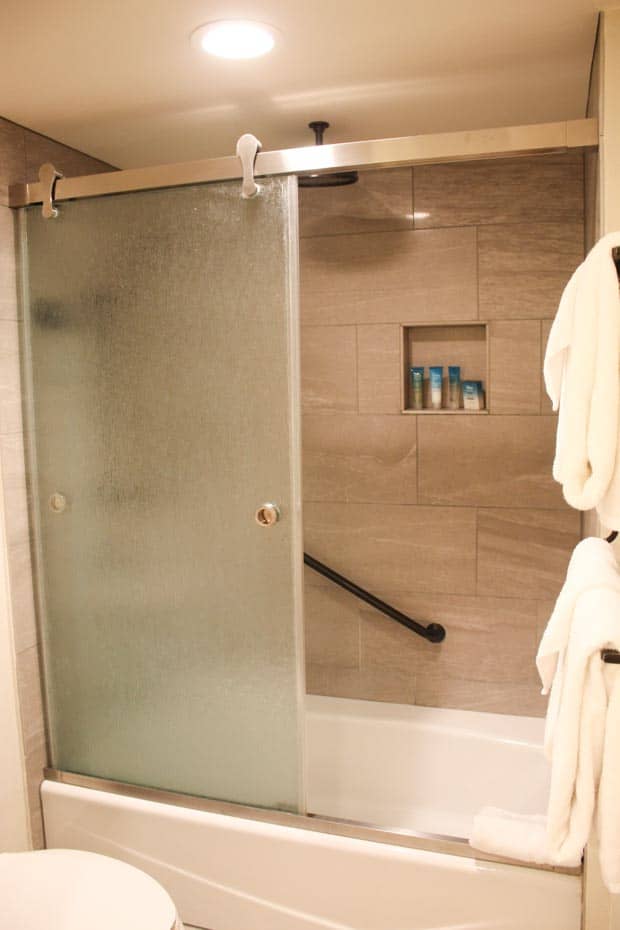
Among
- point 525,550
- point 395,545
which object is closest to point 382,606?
point 395,545

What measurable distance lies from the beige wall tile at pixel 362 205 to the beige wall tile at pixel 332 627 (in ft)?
4.30

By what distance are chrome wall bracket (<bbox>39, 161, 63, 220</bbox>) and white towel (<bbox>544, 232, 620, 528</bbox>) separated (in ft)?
4.83

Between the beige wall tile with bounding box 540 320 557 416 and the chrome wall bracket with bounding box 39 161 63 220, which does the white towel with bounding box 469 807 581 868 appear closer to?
the beige wall tile with bounding box 540 320 557 416

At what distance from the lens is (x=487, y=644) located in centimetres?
260

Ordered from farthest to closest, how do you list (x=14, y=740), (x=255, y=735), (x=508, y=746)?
(x=508, y=746)
(x=14, y=740)
(x=255, y=735)

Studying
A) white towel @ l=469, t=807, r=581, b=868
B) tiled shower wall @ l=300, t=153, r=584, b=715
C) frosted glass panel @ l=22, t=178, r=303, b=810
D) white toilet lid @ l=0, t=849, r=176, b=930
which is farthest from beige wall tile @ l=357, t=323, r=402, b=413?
white toilet lid @ l=0, t=849, r=176, b=930

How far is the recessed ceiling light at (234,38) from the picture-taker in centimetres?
156

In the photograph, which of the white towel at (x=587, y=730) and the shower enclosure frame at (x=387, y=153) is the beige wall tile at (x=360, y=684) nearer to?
the white towel at (x=587, y=730)

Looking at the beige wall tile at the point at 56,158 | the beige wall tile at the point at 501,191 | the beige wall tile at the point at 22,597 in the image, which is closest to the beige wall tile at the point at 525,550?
the beige wall tile at the point at 501,191

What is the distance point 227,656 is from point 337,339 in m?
1.23

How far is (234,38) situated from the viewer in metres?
1.62

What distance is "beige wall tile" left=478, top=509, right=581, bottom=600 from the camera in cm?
247

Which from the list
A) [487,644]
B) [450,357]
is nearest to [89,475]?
[450,357]

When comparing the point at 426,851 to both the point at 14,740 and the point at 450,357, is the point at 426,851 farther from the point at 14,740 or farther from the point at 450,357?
the point at 450,357
